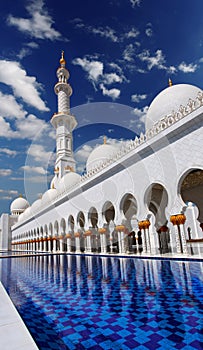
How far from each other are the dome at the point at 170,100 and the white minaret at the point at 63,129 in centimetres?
1379

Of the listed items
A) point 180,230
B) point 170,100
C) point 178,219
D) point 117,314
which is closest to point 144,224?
point 180,230

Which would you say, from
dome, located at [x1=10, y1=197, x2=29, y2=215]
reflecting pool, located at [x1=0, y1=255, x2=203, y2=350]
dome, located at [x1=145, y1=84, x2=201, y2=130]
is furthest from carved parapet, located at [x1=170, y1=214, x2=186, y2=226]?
dome, located at [x1=10, y1=197, x2=29, y2=215]

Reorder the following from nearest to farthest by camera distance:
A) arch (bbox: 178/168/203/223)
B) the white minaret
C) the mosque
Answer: the mosque
arch (bbox: 178/168/203/223)
the white minaret

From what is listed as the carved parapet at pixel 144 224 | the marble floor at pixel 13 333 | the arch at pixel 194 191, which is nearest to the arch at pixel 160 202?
the arch at pixel 194 191

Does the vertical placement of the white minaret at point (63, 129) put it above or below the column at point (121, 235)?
above

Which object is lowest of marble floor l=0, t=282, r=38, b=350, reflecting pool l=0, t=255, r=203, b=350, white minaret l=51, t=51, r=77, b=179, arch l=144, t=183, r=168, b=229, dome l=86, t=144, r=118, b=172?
reflecting pool l=0, t=255, r=203, b=350

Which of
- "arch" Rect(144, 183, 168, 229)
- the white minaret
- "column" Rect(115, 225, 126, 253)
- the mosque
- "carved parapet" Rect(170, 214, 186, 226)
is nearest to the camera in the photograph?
"carved parapet" Rect(170, 214, 186, 226)

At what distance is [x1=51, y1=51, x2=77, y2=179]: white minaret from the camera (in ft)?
78.1

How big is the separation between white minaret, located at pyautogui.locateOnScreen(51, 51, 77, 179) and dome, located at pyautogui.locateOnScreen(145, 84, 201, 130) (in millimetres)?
13791

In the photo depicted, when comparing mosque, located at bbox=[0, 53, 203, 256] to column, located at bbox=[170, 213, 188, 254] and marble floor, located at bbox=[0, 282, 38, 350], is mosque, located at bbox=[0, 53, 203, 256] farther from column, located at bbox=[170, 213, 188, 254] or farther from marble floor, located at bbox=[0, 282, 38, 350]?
marble floor, located at bbox=[0, 282, 38, 350]

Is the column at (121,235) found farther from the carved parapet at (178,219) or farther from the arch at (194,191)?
the arch at (194,191)

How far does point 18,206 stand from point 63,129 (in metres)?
25.9

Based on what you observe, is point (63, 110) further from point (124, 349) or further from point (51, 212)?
point (124, 349)

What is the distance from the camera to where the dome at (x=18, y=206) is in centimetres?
4416
